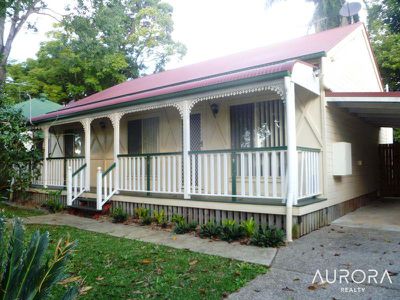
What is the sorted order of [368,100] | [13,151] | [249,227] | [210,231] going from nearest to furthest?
[249,227], [210,231], [368,100], [13,151]

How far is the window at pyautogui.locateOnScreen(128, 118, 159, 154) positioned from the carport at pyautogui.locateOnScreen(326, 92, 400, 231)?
5.53 metres

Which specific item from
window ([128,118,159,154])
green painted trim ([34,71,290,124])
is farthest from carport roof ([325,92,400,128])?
window ([128,118,159,154])

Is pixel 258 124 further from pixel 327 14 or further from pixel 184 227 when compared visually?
pixel 327 14

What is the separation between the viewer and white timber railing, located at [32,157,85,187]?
10.7m

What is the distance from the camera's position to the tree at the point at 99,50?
15117 mm

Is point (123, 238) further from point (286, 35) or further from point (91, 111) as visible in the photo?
point (286, 35)

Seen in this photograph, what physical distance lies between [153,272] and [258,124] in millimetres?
4883

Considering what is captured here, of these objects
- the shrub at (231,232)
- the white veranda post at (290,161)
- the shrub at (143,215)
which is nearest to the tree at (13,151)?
the shrub at (143,215)

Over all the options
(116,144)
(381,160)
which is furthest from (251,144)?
(381,160)

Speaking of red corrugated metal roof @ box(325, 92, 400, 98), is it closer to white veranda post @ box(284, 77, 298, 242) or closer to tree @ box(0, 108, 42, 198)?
white veranda post @ box(284, 77, 298, 242)

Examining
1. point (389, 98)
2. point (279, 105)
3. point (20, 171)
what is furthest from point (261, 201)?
point (20, 171)

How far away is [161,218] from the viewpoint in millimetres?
7754

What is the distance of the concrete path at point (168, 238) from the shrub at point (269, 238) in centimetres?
15

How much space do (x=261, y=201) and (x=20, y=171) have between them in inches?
317
